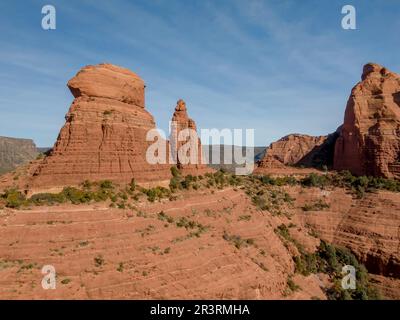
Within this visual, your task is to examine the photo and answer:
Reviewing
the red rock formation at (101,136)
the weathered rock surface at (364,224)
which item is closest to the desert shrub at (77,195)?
the red rock formation at (101,136)

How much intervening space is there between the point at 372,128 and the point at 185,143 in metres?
33.0

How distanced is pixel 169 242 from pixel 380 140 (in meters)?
43.2

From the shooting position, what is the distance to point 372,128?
59.1 metres

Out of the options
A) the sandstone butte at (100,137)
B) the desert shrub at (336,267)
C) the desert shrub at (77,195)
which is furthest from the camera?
the desert shrub at (336,267)

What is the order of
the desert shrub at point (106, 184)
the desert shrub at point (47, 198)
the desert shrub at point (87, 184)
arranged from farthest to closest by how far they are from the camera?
the desert shrub at point (106, 184), the desert shrub at point (87, 184), the desert shrub at point (47, 198)

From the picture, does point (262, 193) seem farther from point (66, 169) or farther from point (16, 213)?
point (16, 213)

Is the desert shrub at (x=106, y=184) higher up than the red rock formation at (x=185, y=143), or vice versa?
the red rock formation at (x=185, y=143)

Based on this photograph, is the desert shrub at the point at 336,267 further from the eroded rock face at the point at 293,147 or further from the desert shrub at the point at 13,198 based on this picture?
the eroded rock face at the point at 293,147

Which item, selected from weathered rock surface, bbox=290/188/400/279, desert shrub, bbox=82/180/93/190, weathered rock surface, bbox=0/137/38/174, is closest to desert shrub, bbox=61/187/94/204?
desert shrub, bbox=82/180/93/190


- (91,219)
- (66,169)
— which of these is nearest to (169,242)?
(91,219)

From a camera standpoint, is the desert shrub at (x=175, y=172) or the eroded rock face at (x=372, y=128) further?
the eroded rock face at (x=372, y=128)

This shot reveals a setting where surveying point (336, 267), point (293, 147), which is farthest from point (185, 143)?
point (293, 147)

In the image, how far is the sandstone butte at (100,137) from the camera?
31281 millimetres
